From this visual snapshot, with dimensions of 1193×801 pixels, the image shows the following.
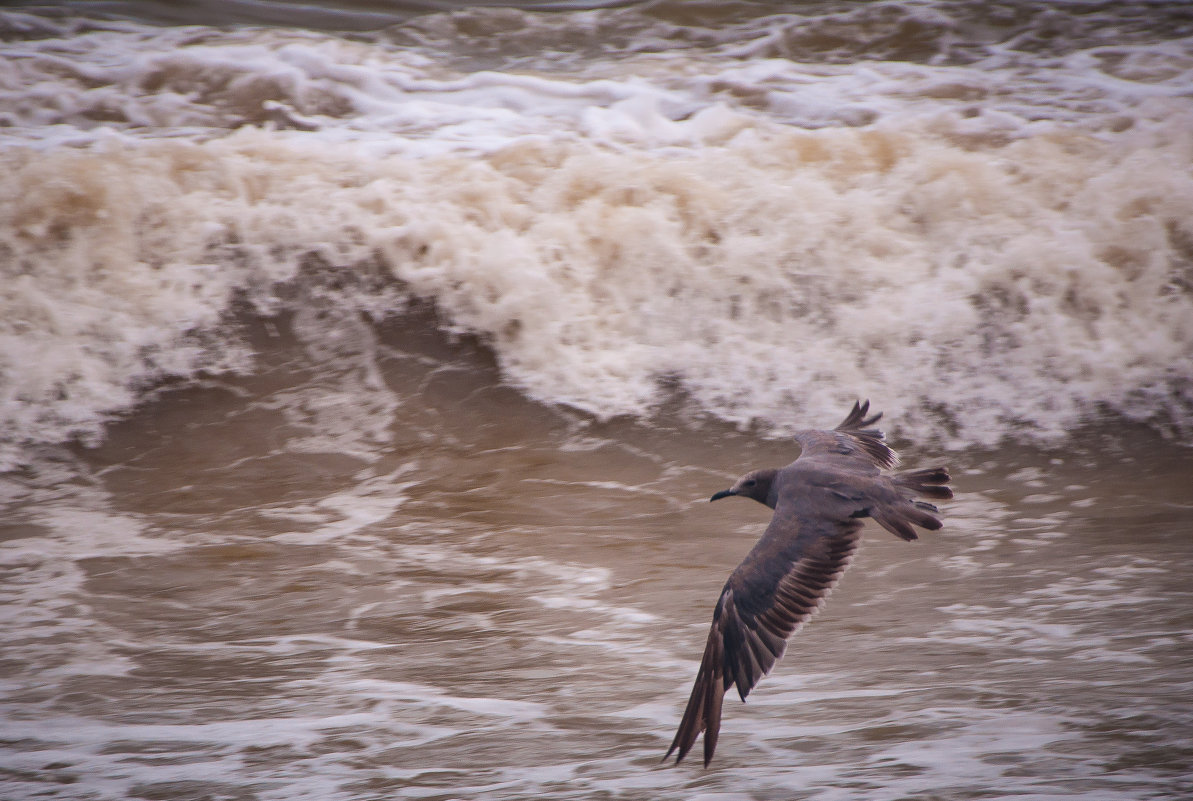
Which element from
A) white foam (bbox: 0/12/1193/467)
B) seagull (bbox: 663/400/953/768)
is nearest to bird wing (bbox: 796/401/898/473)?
seagull (bbox: 663/400/953/768)

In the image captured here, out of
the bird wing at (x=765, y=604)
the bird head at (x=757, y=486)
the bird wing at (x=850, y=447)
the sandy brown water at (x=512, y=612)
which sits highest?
the bird wing at (x=850, y=447)

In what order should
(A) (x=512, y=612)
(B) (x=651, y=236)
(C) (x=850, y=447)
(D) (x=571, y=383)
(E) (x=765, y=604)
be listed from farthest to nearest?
1. (B) (x=651, y=236)
2. (D) (x=571, y=383)
3. (A) (x=512, y=612)
4. (C) (x=850, y=447)
5. (E) (x=765, y=604)

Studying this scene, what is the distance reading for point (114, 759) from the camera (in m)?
3.20

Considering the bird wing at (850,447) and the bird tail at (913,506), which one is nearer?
the bird tail at (913,506)

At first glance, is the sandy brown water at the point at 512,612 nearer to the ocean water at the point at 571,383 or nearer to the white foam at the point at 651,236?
the ocean water at the point at 571,383

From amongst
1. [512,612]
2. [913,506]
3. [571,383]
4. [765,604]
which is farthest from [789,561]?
[571,383]

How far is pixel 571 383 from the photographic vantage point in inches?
240

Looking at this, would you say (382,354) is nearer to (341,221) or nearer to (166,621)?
(341,221)

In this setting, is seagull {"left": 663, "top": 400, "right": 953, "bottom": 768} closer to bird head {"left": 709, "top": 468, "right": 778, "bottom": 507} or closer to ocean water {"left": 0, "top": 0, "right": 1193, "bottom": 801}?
bird head {"left": 709, "top": 468, "right": 778, "bottom": 507}

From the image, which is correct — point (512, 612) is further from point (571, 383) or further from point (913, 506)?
point (571, 383)

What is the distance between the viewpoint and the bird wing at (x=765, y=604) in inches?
112

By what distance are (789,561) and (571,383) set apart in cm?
317

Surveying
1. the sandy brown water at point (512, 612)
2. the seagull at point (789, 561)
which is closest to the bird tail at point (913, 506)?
the seagull at point (789, 561)

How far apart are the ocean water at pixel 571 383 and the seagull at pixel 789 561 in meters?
0.33
